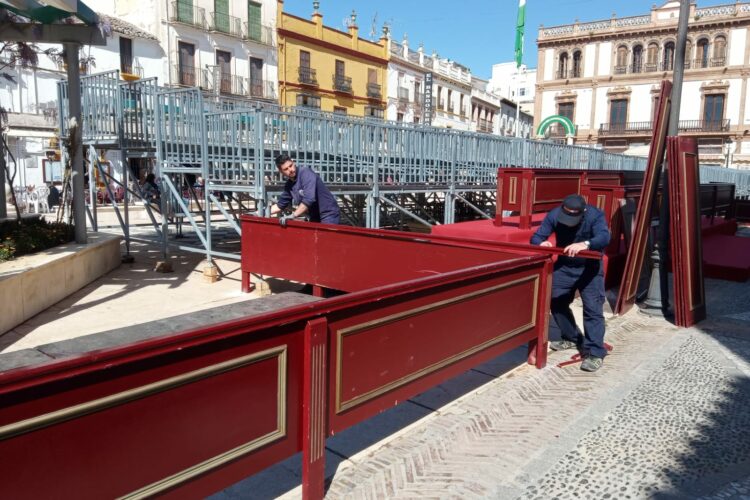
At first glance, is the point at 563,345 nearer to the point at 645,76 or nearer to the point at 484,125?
the point at 645,76

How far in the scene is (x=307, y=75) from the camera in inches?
1524

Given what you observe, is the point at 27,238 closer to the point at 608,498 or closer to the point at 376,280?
the point at 376,280

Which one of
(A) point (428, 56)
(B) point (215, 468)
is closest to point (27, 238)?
(B) point (215, 468)

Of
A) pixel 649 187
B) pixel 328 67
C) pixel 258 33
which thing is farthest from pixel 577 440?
pixel 328 67

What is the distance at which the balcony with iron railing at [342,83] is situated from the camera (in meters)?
40.6

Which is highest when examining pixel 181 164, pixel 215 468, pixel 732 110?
pixel 732 110

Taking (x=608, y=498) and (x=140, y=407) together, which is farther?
(x=608, y=498)

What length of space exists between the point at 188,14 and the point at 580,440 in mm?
34925

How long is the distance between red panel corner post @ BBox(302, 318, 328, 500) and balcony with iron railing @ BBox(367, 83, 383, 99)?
42508mm

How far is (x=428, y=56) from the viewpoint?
169 feet

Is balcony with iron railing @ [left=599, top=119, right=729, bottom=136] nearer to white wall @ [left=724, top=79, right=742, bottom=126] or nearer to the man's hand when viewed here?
white wall @ [left=724, top=79, right=742, bottom=126]

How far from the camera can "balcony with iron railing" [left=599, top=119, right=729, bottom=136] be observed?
166ft

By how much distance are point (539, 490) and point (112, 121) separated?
34.4ft

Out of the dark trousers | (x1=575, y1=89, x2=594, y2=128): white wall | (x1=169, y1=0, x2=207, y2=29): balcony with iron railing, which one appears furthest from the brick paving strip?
(x1=575, y1=89, x2=594, y2=128): white wall
